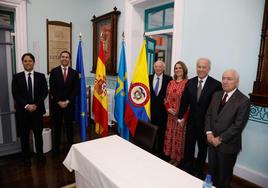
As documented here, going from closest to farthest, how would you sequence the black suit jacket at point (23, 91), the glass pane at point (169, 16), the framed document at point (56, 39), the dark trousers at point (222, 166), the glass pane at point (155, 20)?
the dark trousers at point (222, 166)
the black suit jacket at point (23, 91)
the glass pane at point (169, 16)
the glass pane at point (155, 20)
the framed document at point (56, 39)

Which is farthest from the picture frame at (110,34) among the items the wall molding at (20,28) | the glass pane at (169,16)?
the wall molding at (20,28)

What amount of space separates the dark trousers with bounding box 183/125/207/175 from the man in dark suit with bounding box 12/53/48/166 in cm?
193

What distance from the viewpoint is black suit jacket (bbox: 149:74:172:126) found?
8.84ft

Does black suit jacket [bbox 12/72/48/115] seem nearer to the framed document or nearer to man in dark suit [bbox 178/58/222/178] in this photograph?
the framed document

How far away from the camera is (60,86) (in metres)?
2.89

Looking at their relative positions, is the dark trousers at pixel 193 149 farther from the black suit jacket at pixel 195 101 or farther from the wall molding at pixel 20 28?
the wall molding at pixel 20 28

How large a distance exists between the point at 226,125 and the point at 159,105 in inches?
38.4

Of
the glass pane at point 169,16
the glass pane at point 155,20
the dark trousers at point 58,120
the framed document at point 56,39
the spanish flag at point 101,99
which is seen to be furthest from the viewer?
the framed document at point 56,39

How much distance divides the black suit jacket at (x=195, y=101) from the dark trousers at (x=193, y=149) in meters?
0.07

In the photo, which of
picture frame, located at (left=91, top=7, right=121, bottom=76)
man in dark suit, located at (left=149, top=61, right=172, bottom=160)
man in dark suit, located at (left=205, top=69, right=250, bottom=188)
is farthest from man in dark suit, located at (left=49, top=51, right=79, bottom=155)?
man in dark suit, located at (left=205, top=69, right=250, bottom=188)

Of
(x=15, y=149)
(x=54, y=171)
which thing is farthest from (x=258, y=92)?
(x=15, y=149)

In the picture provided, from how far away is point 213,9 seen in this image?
2.45m

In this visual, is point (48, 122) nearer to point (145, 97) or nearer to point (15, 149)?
point (15, 149)

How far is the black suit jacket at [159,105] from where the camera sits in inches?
106
